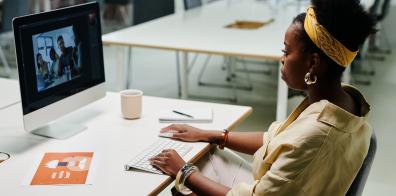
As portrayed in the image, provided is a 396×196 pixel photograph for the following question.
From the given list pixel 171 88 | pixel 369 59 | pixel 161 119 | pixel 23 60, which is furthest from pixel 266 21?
pixel 23 60

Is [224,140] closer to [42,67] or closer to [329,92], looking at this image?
[329,92]

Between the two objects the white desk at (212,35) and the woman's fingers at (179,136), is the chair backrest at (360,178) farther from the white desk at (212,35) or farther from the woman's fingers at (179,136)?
the white desk at (212,35)

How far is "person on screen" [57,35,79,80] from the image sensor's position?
191 cm

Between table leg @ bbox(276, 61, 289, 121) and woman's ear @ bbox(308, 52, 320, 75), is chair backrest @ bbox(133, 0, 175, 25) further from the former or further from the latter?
woman's ear @ bbox(308, 52, 320, 75)

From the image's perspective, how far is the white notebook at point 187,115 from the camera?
211 cm

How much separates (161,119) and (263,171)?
67 centimetres

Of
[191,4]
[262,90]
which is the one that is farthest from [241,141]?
[191,4]

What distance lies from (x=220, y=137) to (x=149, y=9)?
126 inches

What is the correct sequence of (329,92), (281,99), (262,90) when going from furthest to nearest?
(262,90) → (281,99) → (329,92)

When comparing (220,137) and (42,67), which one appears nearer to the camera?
(42,67)

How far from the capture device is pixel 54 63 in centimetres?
189

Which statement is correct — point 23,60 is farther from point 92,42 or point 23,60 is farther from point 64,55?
point 92,42

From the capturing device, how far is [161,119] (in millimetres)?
2104

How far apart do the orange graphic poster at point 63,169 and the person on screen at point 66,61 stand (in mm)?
334
